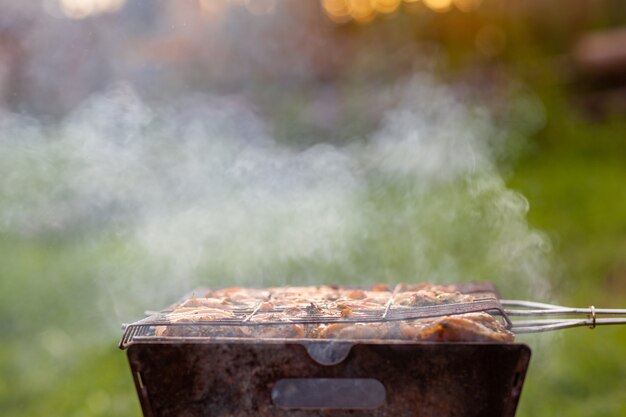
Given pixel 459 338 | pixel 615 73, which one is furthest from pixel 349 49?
pixel 459 338

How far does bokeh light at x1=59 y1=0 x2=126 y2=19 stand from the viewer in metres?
7.09

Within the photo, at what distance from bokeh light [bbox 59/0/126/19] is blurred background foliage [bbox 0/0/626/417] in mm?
24

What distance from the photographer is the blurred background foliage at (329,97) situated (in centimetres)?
529

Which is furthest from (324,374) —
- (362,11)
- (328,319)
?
(362,11)

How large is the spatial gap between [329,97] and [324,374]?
8.26 metres

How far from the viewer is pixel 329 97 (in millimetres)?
10203

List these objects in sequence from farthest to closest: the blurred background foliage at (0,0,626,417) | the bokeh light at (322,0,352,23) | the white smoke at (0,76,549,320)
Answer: the bokeh light at (322,0,352,23) < the white smoke at (0,76,549,320) < the blurred background foliage at (0,0,626,417)

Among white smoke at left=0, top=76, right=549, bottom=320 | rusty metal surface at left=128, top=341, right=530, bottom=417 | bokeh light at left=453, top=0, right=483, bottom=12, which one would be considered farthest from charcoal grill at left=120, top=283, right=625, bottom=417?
bokeh light at left=453, top=0, right=483, bottom=12

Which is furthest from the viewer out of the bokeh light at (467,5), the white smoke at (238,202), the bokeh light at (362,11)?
the bokeh light at (467,5)

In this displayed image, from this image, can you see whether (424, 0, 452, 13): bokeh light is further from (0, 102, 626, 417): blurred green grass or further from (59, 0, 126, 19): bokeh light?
(59, 0, 126, 19): bokeh light

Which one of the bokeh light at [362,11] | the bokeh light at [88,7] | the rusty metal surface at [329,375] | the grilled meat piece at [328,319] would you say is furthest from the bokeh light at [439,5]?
the rusty metal surface at [329,375]

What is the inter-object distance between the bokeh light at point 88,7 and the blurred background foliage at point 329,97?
2 cm

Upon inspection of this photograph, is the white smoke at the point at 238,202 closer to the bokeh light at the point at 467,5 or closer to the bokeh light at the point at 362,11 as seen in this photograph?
the bokeh light at the point at 362,11

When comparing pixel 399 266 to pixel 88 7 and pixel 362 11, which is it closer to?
pixel 88 7
